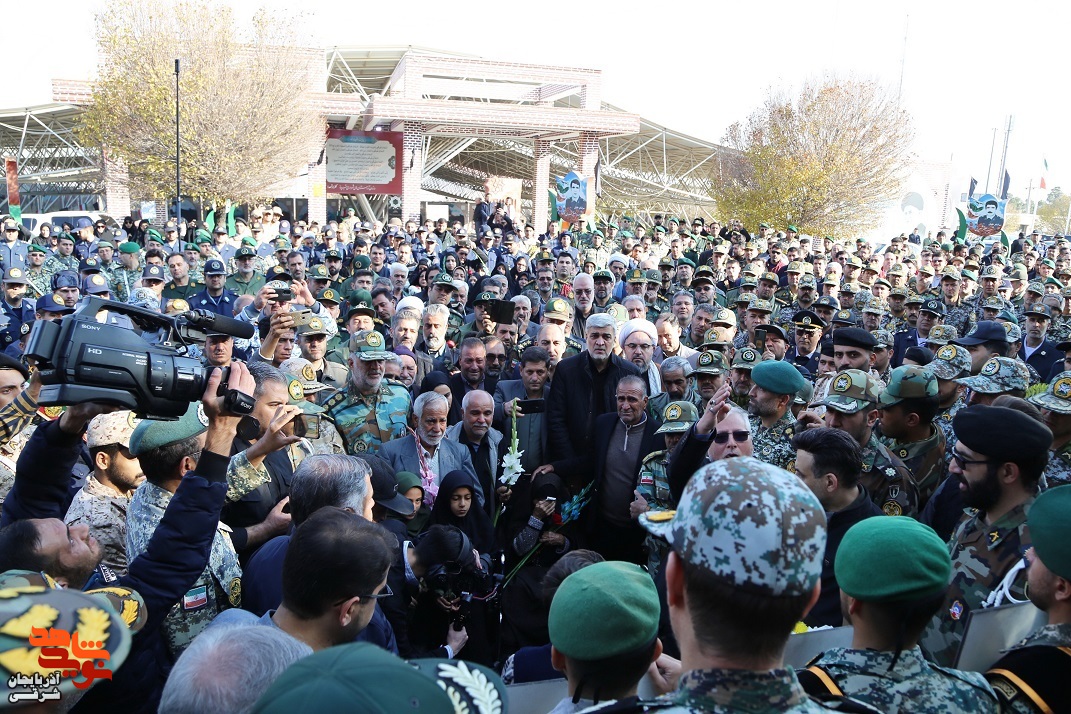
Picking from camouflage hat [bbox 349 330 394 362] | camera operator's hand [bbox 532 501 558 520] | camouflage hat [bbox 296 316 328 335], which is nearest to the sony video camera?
camera operator's hand [bbox 532 501 558 520]

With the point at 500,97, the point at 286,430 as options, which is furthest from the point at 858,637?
the point at 500,97

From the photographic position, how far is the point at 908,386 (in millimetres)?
4551

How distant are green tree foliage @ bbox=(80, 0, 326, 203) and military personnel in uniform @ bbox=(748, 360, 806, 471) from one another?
21083 mm

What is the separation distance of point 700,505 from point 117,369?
1.88 m

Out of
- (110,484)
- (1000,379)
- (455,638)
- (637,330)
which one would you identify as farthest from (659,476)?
(110,484)

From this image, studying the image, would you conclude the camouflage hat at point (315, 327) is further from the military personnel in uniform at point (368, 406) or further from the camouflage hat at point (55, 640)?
the camouflage hat at point (55, 640)

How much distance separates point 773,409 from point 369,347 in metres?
2.77

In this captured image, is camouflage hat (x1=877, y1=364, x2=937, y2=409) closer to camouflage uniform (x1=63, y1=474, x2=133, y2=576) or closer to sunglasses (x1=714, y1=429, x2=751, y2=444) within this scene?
sunglasses (x1=714, y1=429, x2=751, y2=444)

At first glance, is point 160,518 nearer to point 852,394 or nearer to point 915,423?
point 852,394

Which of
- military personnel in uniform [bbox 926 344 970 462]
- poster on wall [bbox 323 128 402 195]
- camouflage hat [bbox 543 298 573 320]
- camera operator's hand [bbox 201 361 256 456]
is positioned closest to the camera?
camera operator's hand [bbox 201 361 256 456]

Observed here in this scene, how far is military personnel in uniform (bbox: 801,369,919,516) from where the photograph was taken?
162 inches

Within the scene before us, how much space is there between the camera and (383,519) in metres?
3.84

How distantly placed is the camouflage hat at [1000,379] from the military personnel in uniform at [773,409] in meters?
1.16

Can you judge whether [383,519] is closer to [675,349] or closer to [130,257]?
[675,349]
